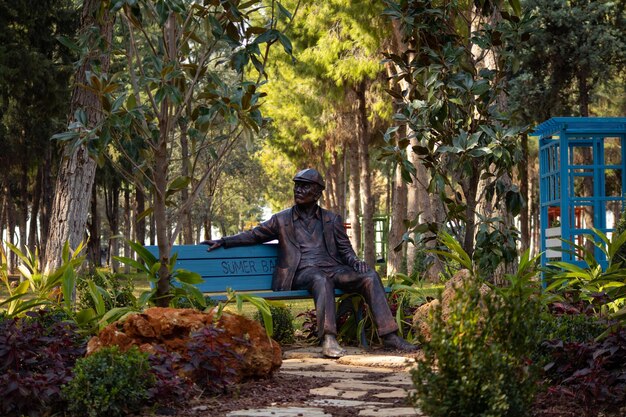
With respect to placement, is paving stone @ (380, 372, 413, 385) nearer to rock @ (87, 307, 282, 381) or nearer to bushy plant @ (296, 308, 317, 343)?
rock @ (87, 307, 282, 381)

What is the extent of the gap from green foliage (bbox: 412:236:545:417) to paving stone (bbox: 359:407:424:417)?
728mm

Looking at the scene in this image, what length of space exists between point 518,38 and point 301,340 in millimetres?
3842

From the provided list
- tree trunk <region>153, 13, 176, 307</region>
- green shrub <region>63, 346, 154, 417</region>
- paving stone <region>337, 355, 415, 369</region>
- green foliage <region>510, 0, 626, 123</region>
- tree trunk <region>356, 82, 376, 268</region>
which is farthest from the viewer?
tree trunk <region>356, 82, 376, 268</region>

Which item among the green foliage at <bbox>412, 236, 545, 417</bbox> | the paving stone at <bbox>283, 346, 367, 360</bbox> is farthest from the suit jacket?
the green foliage at <bbox>412, 236, 545, 417</bbox>

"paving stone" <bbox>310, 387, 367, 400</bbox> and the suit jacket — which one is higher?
the suit jacket

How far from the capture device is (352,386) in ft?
22.9

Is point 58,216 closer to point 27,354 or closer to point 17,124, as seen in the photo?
point 27,354

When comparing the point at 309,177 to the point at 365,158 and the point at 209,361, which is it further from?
the point at 365,158

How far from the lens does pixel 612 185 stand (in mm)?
37688

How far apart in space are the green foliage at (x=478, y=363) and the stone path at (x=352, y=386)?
0.68ft

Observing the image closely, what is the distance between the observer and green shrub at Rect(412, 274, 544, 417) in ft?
15.6

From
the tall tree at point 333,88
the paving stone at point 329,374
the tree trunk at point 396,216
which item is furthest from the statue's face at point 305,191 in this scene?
the tree trunk at point 396,216

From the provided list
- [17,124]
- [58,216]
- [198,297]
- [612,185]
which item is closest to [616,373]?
[198,297]

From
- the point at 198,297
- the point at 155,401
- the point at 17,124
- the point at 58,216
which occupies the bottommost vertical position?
the point at 155,401
